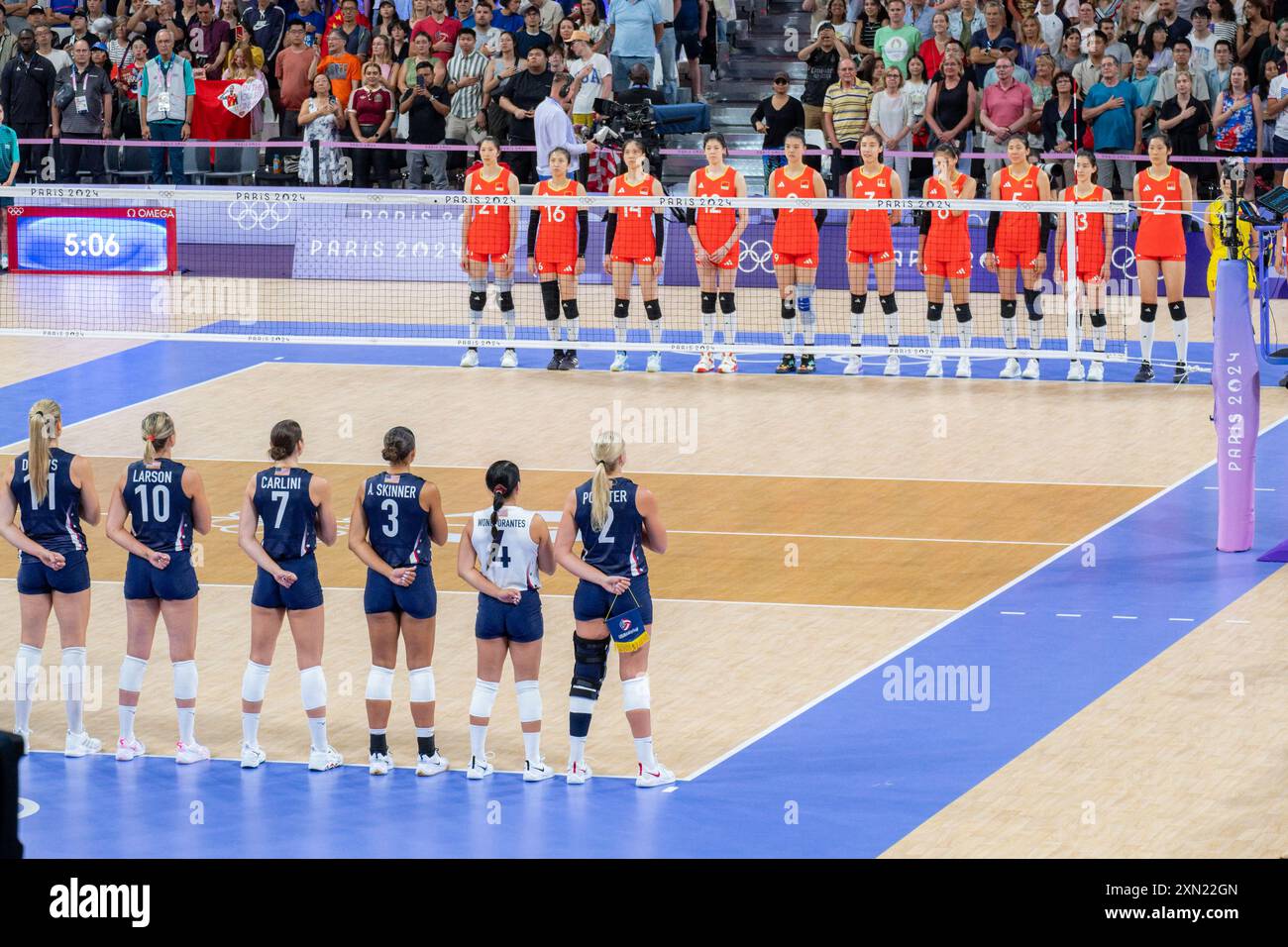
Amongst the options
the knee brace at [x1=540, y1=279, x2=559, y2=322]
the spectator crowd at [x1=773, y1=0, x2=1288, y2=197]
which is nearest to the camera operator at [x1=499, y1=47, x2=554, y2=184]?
the spectator crowd at [x1=773, y1=0, x2=1288, y2=197]

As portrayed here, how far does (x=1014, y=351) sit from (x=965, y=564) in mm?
6719

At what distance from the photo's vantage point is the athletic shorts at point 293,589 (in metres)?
11.5

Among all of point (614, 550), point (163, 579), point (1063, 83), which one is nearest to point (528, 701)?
point (614, 550)

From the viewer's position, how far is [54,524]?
11977 millimetres

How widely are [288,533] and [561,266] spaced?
12.0 m

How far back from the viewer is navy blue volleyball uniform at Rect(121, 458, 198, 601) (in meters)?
11.7

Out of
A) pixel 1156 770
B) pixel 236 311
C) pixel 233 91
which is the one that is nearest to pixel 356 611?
pixel 1156 770

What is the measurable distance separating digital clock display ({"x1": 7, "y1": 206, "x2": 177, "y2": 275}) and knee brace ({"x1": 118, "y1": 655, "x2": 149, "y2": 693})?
58.5ft

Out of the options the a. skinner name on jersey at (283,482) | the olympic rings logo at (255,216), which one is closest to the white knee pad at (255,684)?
the a. skinner name on jersey at (283,482)

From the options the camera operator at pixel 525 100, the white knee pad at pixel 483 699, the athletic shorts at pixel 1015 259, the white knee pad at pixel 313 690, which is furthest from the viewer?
the camera operator at pixel 525 100

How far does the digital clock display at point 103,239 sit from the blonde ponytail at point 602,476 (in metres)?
19.0

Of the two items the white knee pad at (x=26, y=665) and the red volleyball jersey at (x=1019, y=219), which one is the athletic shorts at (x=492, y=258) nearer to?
the red volleyball jersey at (x=1019, y=219)

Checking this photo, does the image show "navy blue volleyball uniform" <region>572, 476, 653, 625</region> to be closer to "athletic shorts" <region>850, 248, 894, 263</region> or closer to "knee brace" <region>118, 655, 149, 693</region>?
"knee brace" <region>118, 655, 149, 693</region>
